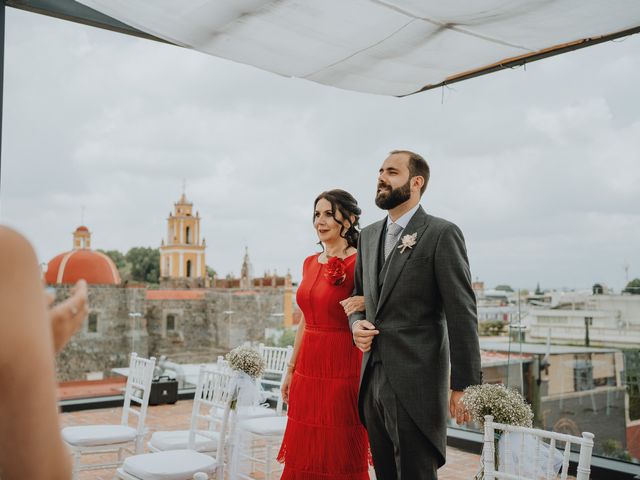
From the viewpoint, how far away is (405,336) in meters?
2.31

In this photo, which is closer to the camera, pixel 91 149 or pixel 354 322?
pixel 354 322

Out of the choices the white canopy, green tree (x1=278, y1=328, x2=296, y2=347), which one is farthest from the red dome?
the white canopy

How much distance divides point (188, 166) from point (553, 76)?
26068 millimetres

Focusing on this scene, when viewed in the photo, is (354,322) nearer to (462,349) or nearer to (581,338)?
(462,349)

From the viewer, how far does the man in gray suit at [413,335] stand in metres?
2.24

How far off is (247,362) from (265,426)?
2.51ft

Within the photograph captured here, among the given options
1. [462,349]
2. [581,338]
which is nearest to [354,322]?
[462,349]

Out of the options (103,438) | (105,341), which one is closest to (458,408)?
(103,438)

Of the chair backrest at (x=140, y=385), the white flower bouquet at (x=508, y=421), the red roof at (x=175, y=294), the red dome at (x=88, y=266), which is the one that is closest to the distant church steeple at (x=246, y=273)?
the red roof at (x=175, y=294)

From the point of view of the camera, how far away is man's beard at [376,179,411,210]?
247 centimetres

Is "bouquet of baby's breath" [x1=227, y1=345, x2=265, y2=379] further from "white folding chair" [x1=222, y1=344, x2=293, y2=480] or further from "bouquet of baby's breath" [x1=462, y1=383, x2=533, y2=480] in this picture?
"bouquet of baby's breath" [x1=462, y1=383, x2=533, y2=480]

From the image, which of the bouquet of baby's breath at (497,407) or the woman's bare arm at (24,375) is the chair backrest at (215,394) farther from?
the woman's bare arm at (24,375)

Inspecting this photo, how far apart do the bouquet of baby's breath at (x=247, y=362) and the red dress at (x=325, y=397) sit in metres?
0.48

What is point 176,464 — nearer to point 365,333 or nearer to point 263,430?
point 263,430
